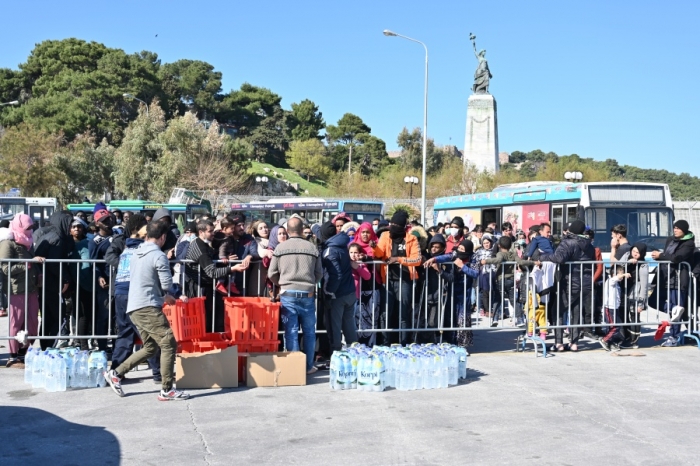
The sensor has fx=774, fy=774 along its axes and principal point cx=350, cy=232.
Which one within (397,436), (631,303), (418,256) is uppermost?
(418,256)

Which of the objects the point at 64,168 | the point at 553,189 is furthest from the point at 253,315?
the point at 64,168

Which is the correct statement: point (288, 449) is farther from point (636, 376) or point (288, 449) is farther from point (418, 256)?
point (636, 376)

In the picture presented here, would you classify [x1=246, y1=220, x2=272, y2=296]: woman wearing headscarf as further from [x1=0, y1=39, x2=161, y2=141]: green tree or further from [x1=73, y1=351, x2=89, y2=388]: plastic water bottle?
[x1=0, y1=39, x2=161, y2=141]: green tree

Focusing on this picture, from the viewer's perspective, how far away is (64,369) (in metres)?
8.34

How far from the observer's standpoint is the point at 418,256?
1059 cm

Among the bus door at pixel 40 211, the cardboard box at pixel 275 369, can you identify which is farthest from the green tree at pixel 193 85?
the cardboard box at pixel 275 369

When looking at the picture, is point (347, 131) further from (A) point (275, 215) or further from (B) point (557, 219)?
(B) point (557, 219)

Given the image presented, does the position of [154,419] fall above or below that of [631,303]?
below

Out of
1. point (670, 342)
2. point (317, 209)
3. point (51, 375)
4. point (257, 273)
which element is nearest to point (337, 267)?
point (257, 273)

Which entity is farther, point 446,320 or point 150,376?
point 446,320

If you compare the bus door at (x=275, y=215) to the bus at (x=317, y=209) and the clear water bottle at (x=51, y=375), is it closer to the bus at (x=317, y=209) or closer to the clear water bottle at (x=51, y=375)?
the bus at (x=317, y=209)

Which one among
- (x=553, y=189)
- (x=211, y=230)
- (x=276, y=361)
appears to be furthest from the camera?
(x=553, y=189)

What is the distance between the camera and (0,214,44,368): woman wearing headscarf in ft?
32.0

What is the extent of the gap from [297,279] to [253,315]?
654mm
